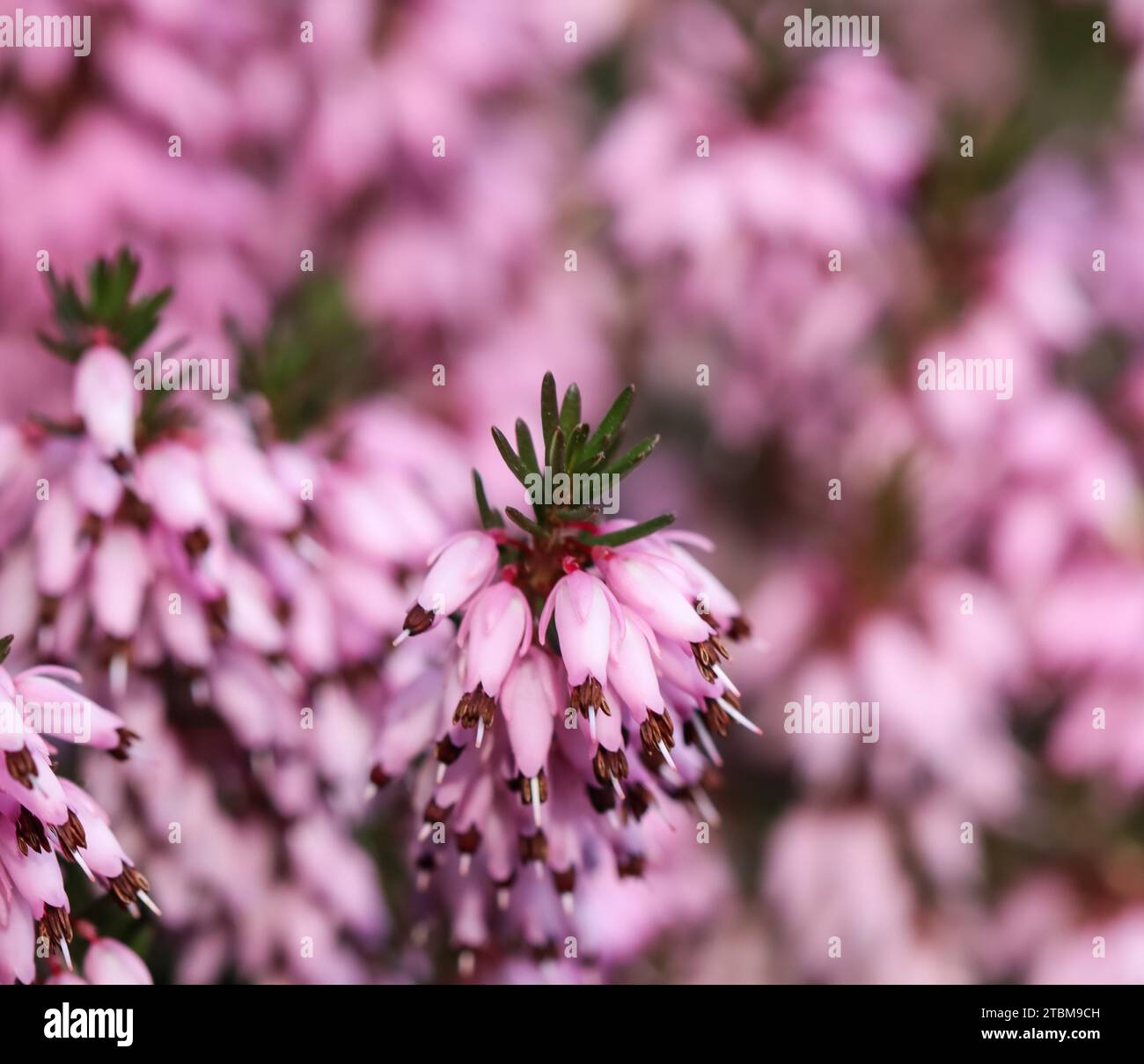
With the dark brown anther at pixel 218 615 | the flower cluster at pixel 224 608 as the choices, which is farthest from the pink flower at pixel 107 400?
the dark brown anther at pixel 218 615

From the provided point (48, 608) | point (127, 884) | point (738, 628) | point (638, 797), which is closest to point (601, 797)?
point (638, 797)

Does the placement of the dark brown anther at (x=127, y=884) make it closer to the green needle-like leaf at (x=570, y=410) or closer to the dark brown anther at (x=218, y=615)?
the dark brown anther at (x=218, y=615)

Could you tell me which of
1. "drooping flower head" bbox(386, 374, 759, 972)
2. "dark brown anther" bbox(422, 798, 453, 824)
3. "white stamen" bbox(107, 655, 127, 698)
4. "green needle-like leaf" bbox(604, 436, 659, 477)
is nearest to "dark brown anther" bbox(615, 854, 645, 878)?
"drooping flower head" bbox(386, 374, 759, 972)

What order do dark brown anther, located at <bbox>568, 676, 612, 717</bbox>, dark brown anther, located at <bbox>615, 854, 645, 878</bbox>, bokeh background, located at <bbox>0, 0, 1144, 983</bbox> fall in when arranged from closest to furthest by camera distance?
dark brown anther, located at <bbox>568, 676, 612, 717</bbox>
dark brown anther, located at <bbox>615, 854, 645, 878</bbox>
bokeh background, located at <bbox>0, 0, 1144, 983</bbox>

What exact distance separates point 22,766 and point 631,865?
1.05 ft

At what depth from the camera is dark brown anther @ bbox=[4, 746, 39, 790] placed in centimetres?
64

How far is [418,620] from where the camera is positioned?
0.67 m

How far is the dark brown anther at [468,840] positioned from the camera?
2.39 ft

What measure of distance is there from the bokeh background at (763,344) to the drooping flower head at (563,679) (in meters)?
0.26

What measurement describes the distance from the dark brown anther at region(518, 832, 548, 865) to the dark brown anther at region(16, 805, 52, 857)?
0.79 feet

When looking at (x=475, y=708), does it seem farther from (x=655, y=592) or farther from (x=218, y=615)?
(x=218, y=615)

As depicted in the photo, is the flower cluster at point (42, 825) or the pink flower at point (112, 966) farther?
the pink flower at point (112, 966)

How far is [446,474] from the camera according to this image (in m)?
1.09

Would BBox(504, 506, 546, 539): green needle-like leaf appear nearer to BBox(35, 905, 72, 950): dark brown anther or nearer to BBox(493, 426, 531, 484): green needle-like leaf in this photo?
BBox(493, 426, 531, 484): green needle-like leaf
